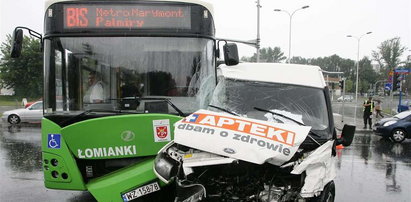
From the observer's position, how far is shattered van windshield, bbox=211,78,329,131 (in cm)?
453

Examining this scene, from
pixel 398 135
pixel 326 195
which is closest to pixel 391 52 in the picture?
pixel 398 135

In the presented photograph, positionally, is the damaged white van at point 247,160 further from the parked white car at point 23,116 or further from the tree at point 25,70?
the tree at point 25,70

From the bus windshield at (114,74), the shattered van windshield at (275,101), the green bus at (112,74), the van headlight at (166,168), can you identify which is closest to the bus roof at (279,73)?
the shattered van windshield at (275,101)

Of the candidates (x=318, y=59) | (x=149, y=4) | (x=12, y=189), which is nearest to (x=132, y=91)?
(x=149, y=4)

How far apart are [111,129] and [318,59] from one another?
12378 centimetres

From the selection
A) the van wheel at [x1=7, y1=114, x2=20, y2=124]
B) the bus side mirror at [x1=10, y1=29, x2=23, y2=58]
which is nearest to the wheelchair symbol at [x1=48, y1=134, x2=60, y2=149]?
the bus side mirror at [x1=10, y1=29, x2=23, y2=58]

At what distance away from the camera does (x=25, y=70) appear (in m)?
37.4

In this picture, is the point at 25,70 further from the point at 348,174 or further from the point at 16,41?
the point at 348,174

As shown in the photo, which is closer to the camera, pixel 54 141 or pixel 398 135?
pixel 54 141

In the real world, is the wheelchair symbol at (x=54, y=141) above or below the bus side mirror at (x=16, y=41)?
below

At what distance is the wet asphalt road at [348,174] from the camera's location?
21.2 ft

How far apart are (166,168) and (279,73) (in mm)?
2415

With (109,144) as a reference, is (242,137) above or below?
above

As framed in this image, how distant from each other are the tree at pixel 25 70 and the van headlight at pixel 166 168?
35.0m
